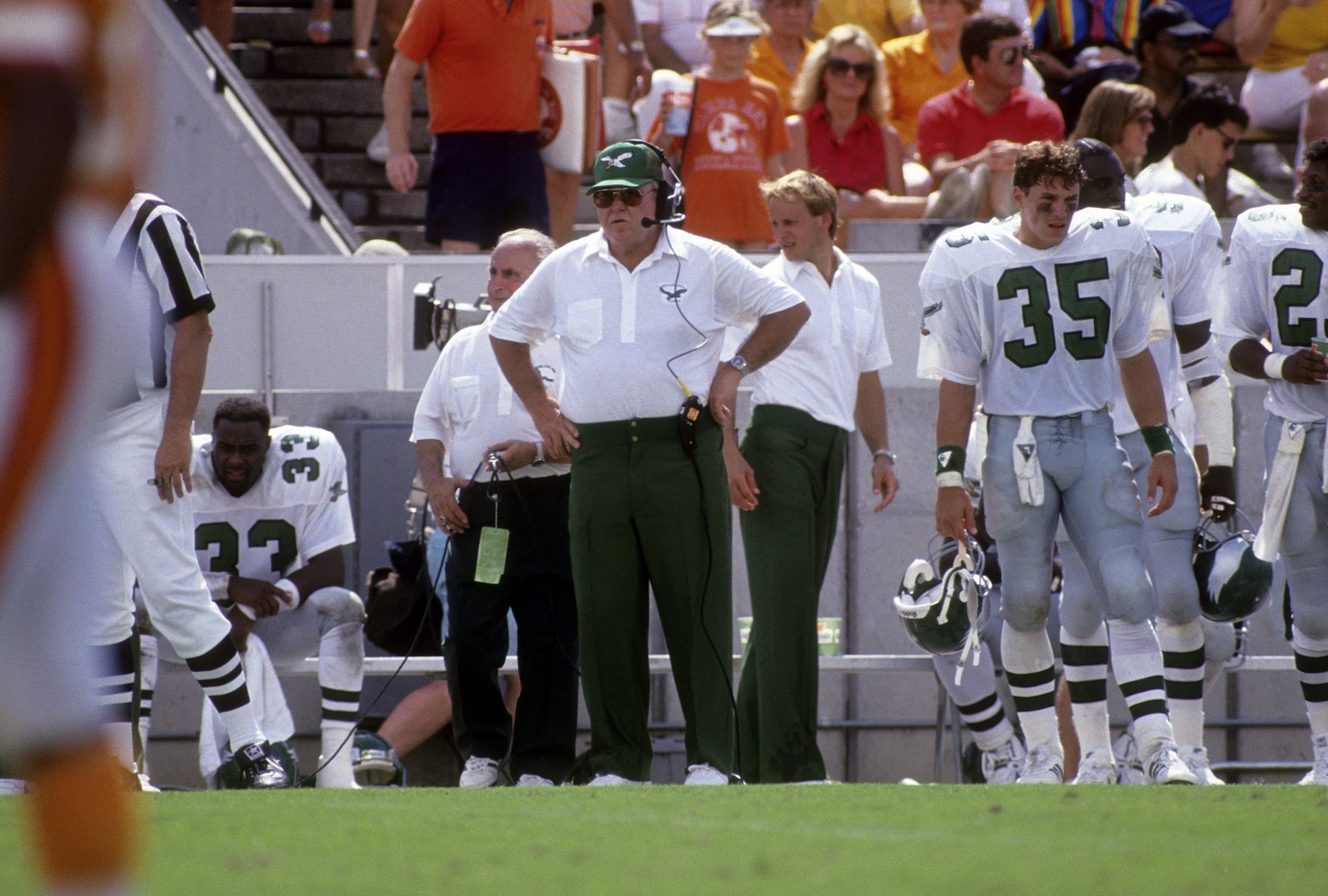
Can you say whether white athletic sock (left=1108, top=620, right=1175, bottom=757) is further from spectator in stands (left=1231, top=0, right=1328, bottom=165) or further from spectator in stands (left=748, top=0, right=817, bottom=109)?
spectator in stands (left=1231, top=0, right=1328, bottom=165)

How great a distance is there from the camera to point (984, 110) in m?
9.22

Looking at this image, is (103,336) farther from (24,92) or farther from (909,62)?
(909,62)

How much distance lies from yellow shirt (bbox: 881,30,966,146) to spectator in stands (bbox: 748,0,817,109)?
0.50 m

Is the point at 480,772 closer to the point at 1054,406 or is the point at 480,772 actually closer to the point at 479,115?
the point at 1054,406

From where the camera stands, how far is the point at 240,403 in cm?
725

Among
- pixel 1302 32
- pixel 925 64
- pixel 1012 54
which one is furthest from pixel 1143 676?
pixel 1302 32

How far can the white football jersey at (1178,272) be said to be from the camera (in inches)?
245

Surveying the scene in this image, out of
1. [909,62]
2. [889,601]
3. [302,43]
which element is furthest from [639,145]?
[302,43]

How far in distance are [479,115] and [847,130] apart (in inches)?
73.6

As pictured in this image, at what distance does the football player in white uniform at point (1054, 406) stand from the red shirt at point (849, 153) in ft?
11.4

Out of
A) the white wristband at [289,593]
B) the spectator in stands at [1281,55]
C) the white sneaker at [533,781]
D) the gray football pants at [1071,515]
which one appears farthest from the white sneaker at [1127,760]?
the spectator in stands at [1281,55]

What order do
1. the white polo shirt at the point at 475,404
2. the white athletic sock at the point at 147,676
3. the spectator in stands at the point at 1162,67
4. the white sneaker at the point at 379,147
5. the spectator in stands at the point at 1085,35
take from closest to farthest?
the white polo shirt at the point at 475,404 < the white athletic sock at the point at 147,676 < the spectator in stands at the point at 1162,67 < the spectator in stands at the point at 1085,35 < the white sneaker at the point at 379,147

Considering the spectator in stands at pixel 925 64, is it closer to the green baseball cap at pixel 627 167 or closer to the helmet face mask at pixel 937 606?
the helmet face mask at pixel 937 606

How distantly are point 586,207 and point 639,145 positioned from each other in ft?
14.6
